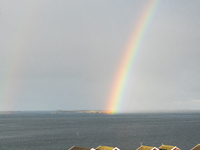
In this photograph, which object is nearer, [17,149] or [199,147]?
[199,147]

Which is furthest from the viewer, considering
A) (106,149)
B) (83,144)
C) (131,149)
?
(83,144)

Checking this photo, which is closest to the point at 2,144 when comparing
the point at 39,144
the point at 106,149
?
the point at 39,144

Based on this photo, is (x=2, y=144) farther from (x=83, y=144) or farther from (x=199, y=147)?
(x=199, y=147)

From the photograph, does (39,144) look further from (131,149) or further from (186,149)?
(186,149)

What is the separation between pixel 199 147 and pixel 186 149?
40.8 metres

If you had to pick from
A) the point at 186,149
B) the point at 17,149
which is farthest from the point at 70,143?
the point at 186,149

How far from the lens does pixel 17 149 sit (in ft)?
372

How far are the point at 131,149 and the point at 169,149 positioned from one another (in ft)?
128

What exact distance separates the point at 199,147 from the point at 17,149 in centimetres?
7500

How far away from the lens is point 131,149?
4284 inches

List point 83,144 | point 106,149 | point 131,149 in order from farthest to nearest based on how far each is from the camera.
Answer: point 83,144
point 131,149
point 106,149

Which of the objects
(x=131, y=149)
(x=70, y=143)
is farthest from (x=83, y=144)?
(x=131, y=149)

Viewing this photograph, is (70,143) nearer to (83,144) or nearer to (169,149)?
(83,144)

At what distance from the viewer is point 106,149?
68500mm
